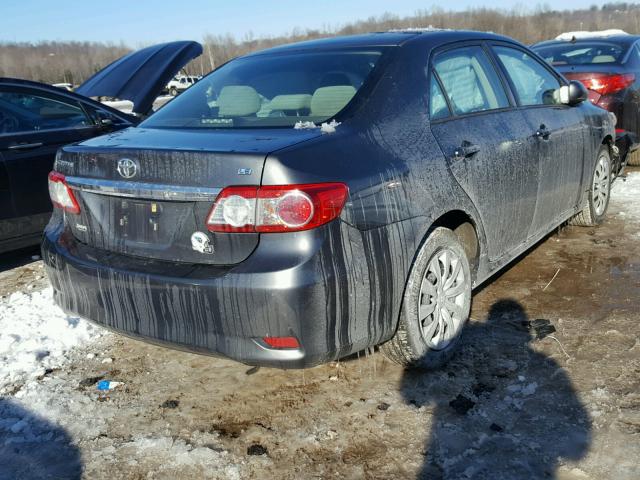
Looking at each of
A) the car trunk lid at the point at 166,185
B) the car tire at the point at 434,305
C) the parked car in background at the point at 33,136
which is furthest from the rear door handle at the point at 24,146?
the car tire at the point at 434,305

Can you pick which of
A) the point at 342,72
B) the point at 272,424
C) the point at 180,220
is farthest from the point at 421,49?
the point at 272,424

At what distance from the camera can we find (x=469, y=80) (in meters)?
3.49

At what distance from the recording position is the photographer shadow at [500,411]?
239cm

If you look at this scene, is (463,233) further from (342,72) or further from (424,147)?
(342,72)

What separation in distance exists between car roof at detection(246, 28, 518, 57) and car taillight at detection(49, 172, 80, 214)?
1.40 metres

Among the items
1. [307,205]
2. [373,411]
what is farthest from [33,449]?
[307,205]

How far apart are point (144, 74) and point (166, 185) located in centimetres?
403

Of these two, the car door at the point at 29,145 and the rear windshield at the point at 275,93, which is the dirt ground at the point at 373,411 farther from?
the car door at the point at 29,145

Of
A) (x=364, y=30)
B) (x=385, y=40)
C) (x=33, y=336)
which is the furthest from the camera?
(x=364, y=30)

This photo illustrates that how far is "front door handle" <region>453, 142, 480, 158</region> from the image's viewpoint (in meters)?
3.06

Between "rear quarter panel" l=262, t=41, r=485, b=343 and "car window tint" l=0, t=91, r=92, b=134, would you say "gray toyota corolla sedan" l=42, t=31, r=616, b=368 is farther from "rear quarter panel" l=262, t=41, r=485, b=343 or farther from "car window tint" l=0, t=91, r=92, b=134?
"car window tint" l=0, t=91, r=92, b=134

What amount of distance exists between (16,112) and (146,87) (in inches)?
52.1

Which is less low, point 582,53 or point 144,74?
point 144,74

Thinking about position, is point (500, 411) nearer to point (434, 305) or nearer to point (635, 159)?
point (434, 305)
